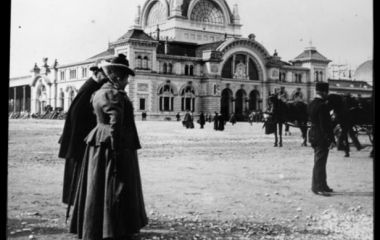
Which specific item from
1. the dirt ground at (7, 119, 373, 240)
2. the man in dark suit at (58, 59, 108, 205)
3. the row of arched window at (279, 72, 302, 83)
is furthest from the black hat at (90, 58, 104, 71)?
the row of arched window at (279, 72, 302, 83)

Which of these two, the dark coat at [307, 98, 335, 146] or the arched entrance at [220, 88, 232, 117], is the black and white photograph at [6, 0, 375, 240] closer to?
the dark coat at [307, 98, 335, 146]

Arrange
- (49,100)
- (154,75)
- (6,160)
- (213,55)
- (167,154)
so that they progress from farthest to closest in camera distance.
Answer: (213,55) < (154,75) < (49,100) < (167,154) < (6,160)

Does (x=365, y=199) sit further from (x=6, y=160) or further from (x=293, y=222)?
(x=6, y=160)

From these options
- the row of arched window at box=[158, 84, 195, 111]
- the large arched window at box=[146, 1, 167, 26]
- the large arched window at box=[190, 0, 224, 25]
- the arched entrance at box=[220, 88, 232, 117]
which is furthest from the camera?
the large arched window at box=[190, 0, 224, 25]

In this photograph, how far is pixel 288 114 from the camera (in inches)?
221

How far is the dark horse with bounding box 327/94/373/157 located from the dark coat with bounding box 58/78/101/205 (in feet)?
8.48

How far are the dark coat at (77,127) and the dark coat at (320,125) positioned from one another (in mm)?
2373

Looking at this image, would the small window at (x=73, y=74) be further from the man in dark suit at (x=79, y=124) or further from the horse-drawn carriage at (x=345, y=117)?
the horse-drawn carriage at (x=345, y=117)

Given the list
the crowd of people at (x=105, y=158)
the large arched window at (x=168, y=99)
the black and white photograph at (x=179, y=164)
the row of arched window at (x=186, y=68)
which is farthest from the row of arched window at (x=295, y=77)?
the row of arched window at (x=186, y=68)

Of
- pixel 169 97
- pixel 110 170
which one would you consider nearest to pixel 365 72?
pixel 110 170

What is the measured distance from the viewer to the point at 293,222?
15.3 ft

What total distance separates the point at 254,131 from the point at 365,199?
234cm

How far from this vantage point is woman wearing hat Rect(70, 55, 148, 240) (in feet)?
13.0
